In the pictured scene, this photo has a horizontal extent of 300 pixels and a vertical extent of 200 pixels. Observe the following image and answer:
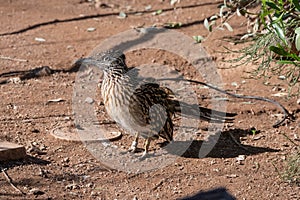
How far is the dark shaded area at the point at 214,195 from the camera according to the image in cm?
493

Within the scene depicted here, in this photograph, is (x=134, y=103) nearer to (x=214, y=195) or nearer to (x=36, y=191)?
(x=36, y=191)

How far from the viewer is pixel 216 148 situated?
255 inches

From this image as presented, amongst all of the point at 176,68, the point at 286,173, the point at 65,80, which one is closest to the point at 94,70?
the point at 65,80

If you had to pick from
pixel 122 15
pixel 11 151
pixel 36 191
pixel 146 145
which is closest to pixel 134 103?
pixel 146 145

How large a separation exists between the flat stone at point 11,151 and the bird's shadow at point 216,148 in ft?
4.68

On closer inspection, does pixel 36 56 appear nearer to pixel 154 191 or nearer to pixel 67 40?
pixel 67 40

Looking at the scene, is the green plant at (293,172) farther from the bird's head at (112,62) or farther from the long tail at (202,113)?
the bird's head at (112,62)

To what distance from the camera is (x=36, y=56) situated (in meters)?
8.62

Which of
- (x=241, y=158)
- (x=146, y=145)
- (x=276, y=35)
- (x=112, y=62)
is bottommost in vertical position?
(x=241, y=158)

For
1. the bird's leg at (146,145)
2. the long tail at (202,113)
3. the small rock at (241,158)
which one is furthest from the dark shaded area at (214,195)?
the long tail at (202,113)

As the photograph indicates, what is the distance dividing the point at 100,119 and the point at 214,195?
2292mm

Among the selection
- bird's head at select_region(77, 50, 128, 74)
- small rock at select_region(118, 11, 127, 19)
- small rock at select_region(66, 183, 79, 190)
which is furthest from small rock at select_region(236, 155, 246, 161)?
small rock at select_region(118, 11, 127, 19)

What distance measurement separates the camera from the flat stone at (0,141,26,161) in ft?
18.6

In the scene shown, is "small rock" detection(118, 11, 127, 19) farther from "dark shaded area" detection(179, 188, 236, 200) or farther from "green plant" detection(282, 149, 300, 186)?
"dark shaded area" detection(179, 188, 236, 200)
